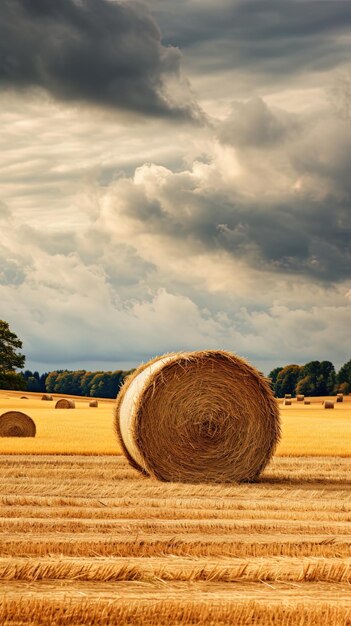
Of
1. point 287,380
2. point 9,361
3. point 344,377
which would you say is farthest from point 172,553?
point 287,380

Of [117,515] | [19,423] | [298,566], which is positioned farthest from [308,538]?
[19,423]

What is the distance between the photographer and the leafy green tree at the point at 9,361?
231ft

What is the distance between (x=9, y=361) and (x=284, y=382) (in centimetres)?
4390

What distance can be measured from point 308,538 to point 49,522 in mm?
2710

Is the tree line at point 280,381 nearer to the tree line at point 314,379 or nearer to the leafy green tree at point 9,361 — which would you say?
the tree line at point 314,379

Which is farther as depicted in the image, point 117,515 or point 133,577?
point 117,515

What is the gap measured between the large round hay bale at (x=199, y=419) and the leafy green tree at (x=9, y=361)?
56.7 metres

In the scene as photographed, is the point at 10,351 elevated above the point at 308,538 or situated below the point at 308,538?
above

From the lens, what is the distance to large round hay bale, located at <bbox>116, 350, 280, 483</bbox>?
561 inches

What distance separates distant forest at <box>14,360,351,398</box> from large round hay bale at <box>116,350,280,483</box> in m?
83.3

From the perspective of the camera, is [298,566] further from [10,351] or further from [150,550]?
[10,351]

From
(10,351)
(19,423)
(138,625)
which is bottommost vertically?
(138,625)

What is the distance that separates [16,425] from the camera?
947 inches

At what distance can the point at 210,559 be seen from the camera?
7785 mm
